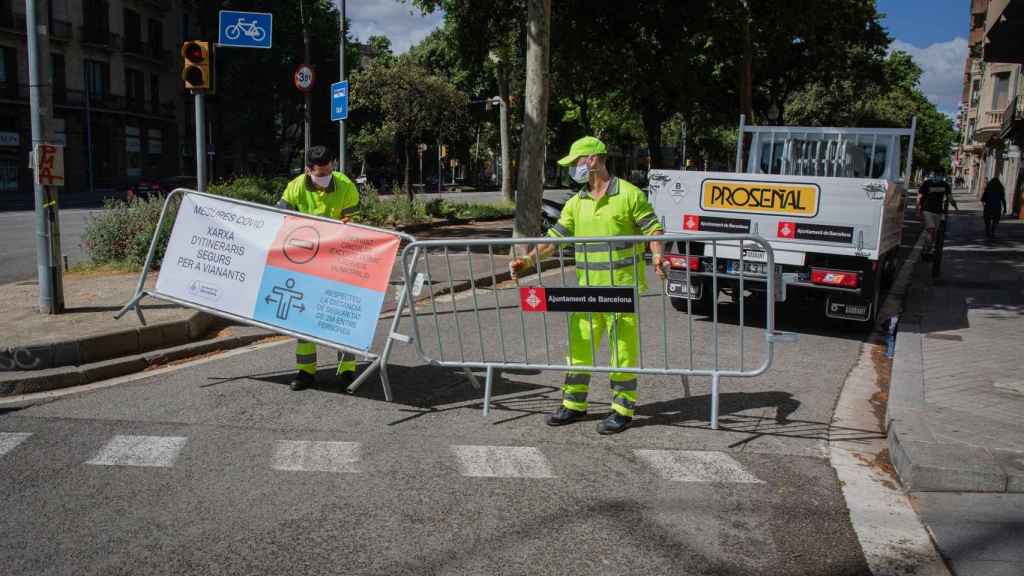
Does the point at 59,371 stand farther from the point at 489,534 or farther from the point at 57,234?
the point at 489,534

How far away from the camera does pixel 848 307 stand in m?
9.14

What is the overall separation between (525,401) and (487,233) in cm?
1546

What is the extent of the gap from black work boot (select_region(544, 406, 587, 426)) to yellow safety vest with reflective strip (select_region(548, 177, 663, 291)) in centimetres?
88

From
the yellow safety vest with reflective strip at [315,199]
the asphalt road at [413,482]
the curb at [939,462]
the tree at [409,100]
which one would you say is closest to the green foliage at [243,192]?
the tree at [409,100]

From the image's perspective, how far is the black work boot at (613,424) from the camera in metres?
5.54

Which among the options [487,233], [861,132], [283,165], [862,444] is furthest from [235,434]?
[283,165]

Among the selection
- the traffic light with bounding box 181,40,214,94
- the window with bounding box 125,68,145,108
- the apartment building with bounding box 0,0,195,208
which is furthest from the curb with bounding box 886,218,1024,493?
the window with bounding box 125,68,145,108

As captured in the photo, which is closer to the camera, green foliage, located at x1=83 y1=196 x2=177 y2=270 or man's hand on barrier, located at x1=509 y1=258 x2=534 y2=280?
man's hand on barrier, located at x1=509 y1=258 x2=534 y2=280

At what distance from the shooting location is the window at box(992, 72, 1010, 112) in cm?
4488

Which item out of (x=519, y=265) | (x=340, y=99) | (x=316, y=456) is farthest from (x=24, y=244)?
(x=519, y=265)

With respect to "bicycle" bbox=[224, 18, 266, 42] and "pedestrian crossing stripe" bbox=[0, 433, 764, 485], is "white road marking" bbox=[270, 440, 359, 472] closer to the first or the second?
"pedestrian crossing stripe" bbox=[0, 433, 764, 485]

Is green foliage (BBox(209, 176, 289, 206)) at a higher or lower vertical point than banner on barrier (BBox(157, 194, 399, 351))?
higher

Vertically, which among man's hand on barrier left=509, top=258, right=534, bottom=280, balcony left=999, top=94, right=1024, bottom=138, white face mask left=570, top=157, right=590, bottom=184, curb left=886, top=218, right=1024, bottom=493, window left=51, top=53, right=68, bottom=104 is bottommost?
curb left=886, top=218, right=1024, bottom=493

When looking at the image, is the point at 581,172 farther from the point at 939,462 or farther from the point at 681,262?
the point at 681,262
